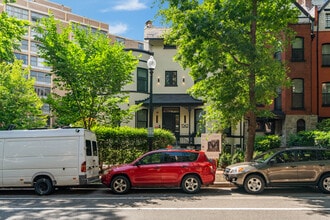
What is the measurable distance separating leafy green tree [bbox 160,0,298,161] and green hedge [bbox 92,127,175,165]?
4215 mm

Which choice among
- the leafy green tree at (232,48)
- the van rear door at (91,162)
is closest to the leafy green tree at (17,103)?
the van rear door at (91,162)

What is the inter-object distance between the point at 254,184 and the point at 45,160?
25.1 ft

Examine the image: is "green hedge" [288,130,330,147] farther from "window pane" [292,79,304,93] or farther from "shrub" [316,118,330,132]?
"window pane" [292,79,304,93]

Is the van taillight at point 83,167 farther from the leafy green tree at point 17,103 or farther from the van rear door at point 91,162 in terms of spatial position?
the leafy green tree at point 17,103

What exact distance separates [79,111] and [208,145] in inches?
270

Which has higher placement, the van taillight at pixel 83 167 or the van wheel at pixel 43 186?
the van taillight at pixel 83 167

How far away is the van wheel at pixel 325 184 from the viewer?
39.3ft

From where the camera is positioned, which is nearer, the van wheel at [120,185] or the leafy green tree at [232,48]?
the van wheel at [120,185]

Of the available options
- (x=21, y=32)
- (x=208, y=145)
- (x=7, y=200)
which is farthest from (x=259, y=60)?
(x=21, y=32)

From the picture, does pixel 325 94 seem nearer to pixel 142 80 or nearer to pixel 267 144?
pixel 267 144

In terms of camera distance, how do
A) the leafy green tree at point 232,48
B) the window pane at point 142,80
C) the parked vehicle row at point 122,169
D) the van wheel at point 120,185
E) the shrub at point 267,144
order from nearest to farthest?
the parked vehicle row at point 122,169 → the van wheel at point 120,185 → the leafy green tree at point 232,48 → the shrub at point 267,144 → the window pane at point 142,80

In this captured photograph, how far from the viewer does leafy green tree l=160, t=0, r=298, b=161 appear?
43.8 feet

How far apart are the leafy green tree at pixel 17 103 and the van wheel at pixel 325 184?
701 inches

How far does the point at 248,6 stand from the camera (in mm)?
14086
